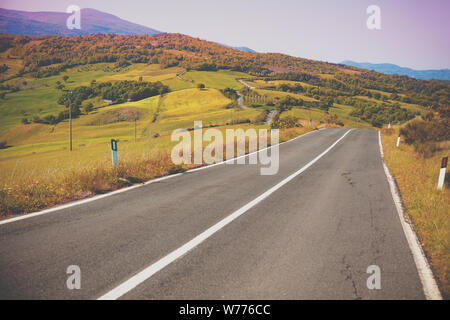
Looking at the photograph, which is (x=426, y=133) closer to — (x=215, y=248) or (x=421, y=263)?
(x=421, y=263)

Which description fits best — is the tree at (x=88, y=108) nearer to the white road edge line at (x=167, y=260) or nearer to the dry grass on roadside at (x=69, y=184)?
the dry grass on roadside at (x=69, y=184)

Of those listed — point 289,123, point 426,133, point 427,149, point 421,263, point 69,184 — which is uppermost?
point 289,123

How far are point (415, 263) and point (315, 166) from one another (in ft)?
25.6

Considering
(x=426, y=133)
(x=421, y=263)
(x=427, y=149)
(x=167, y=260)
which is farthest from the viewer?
(x=426, y=133)

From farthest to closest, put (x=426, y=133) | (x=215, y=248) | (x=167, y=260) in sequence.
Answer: (x=426, y=133) < (x=215, y=248) < (x=167, y=260)

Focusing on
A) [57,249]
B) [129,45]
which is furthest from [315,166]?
[129,45]

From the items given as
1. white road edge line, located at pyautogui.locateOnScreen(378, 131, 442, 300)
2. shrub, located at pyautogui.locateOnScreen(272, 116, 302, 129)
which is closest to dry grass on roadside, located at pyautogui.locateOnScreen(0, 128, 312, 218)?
white road edge line, located at pyautogui.locateOnScreen(378, 131, 442, 300)

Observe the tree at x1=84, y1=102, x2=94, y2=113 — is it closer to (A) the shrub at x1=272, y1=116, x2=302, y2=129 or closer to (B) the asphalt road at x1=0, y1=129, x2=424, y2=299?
(A) the shrub at x1=272, y1=116, x2=302, y2=129

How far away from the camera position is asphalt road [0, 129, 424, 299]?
2824mm

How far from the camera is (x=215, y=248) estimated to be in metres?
3.71

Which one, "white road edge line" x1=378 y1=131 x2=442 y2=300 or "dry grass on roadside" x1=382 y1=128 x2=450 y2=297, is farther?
"dry grass on roadside" x1=382 y1=128 x2=450 y2=297

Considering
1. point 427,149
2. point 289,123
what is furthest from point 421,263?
point 289,123

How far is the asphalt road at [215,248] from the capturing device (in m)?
2.82
